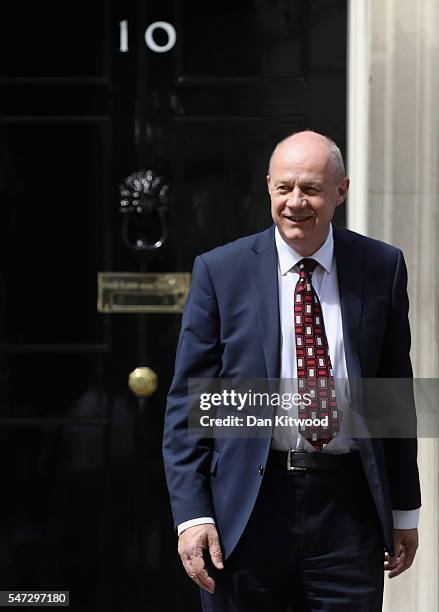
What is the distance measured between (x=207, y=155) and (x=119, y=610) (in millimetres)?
1817

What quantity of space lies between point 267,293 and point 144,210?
1.61 meters

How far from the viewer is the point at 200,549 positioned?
3.05 metres

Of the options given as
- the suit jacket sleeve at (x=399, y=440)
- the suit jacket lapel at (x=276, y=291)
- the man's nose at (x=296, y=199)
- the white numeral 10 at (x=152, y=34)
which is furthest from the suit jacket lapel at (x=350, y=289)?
the white numeral 10 at (x=152, y=34)

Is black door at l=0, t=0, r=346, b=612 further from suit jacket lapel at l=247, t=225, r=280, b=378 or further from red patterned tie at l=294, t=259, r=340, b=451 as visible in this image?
red patterned tie at l=294, t=259, r=340, b=451

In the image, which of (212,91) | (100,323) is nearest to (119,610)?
(100,323)

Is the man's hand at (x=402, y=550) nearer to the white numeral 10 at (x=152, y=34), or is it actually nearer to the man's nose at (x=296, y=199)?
the man's nose at (x=296, y=199)

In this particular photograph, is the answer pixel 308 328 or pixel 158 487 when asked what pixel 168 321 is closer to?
pixel 158 487

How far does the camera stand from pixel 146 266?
466 cm

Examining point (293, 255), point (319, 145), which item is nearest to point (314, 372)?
point (293, 255)

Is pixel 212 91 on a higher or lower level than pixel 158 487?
higher

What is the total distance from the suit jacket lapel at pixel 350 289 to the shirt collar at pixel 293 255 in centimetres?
2

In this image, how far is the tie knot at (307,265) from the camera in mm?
3170

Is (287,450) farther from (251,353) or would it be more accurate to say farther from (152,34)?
(152,34)

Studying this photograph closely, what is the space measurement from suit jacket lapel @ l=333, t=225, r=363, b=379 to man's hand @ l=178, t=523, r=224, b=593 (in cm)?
54
